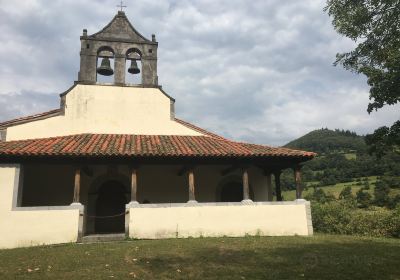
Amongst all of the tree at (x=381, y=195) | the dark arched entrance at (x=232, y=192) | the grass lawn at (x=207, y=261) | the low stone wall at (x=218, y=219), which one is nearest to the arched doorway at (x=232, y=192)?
the dark arched entrance at (x=232, y=192)

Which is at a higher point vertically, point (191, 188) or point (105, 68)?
point (105, 68)

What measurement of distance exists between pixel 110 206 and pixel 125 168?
5.41ft

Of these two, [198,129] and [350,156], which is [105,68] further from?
[350,156]

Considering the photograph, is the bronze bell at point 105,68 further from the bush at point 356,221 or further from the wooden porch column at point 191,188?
the bush at point 356,221

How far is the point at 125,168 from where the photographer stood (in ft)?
47.9

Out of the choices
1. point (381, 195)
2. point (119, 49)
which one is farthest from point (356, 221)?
point (381, 195)

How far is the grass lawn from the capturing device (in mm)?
6672

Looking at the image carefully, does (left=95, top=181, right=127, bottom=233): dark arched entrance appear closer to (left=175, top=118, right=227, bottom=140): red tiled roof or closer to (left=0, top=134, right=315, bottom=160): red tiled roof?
(left=0, top=134, right=315, bottom=160): red tiled roof

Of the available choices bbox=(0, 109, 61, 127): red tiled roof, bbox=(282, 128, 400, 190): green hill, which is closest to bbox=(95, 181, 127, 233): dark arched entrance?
bbox=(0, 109, 61, 127): red tiled roof

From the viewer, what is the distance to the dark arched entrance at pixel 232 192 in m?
15.4

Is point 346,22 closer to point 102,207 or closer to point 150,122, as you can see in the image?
point 150,122

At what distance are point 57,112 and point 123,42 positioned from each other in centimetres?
413

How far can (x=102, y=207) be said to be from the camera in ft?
47.4

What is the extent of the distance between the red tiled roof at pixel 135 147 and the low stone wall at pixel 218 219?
186cm
